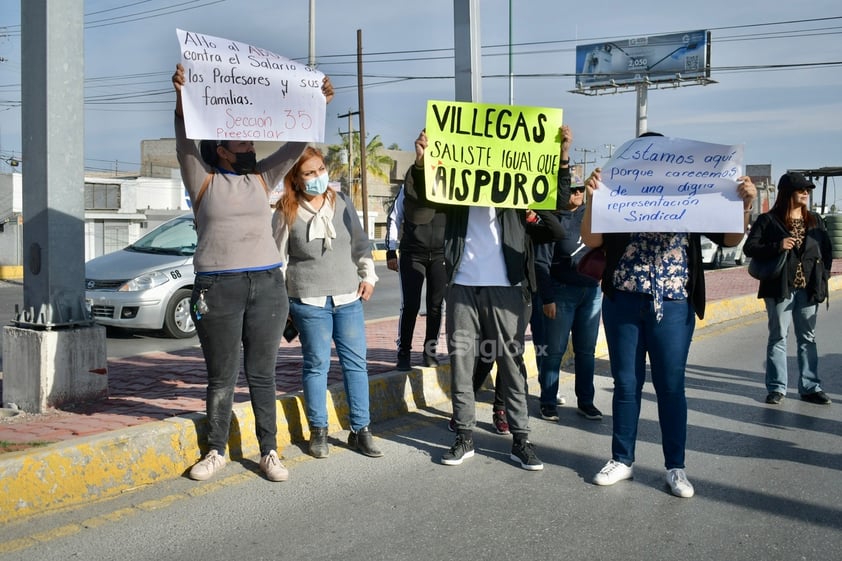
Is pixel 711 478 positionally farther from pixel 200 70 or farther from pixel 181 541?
pixel 200 70

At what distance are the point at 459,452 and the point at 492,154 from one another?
189cm

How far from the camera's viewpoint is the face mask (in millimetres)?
5027

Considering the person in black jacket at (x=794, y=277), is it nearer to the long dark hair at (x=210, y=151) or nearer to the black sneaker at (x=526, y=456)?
the black sneaker at (x=526, y=456)

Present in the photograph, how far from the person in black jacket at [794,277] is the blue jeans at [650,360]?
2.59 meters

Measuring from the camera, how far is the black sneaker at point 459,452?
5398 mm

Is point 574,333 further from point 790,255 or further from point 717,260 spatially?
point 717,260

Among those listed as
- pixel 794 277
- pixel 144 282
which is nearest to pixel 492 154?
pixel 794 277

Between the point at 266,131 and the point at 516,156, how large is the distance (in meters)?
1.55

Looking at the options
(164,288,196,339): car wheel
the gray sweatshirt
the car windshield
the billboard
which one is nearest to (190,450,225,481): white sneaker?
the gray sweatshirt

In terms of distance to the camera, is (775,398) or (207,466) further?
(775,398)

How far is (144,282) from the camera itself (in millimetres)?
10742

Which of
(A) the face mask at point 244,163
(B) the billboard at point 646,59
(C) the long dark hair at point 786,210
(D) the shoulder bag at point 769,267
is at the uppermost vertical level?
(B) the billboard at point 646,59

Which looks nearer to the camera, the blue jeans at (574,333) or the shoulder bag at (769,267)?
the blue jeans at (574,333)

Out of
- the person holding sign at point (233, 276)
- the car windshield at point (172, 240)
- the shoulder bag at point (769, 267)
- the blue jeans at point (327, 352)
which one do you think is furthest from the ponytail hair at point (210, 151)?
the car windshield at point (172, 240)
